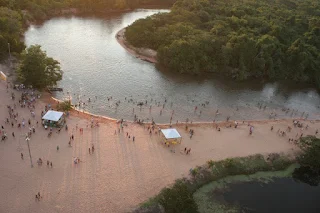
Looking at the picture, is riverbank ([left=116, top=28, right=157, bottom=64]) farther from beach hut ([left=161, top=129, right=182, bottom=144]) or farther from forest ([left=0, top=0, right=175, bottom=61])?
beach hut ([left=161, top=129, right=182, bottom=144])

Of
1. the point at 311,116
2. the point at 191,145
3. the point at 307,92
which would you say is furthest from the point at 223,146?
Result: the point at 307,92

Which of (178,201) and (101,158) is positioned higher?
(178,201)

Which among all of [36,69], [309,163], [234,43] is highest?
[234,43]

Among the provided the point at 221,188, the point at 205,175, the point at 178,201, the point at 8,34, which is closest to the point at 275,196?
the point at 221,188

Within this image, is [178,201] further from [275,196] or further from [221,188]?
[275,196]

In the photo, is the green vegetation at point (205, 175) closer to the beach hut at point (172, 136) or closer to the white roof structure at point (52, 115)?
the beach hut at point (172, 136)

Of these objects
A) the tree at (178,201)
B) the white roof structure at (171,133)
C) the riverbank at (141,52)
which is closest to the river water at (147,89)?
the riverbank at (141,52)

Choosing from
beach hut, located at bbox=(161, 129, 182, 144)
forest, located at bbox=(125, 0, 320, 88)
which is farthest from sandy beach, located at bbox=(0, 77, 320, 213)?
forest, located at bbox=(125, 0, 320, 88)
